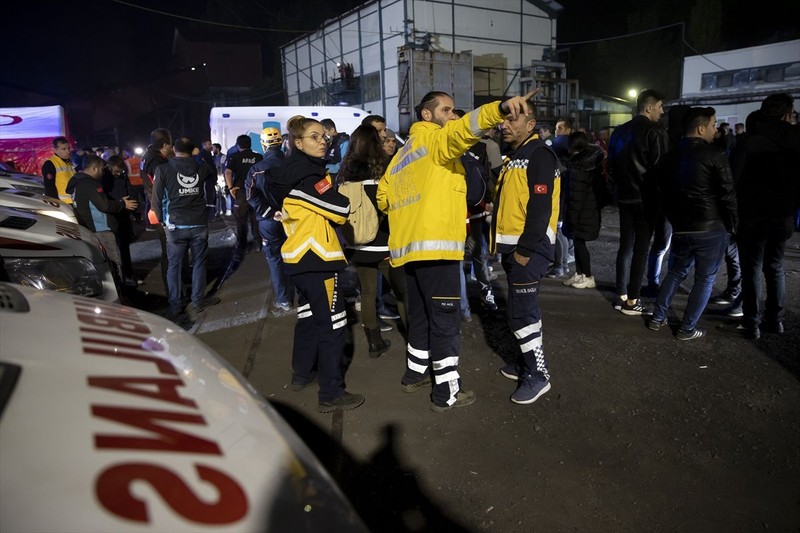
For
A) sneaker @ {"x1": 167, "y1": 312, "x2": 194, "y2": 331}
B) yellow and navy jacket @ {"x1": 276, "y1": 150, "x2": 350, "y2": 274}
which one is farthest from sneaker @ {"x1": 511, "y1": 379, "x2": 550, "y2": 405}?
sneaker @ {"x1": 167, "y1": 312, "x2": 194, "y2": 331}

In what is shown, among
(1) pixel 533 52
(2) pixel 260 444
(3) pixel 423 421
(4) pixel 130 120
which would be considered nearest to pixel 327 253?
(3) pixel 423 421

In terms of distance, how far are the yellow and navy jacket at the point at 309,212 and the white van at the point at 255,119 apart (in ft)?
35.1

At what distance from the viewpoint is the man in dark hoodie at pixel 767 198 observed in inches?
178

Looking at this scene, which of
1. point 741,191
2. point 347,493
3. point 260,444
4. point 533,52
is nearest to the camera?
point 260,444

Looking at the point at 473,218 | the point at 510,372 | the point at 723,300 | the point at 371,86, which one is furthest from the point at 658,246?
the point at 371,86

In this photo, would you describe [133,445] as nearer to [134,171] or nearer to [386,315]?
[386,315]

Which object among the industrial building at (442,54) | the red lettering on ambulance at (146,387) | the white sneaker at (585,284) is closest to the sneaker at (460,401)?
the red lettering on ambulance at (146,387)

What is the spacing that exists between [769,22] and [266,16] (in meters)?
37.7

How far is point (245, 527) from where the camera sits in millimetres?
1001

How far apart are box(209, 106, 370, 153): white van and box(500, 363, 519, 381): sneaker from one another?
1073 cm

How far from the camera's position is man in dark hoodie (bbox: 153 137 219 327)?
18.8 ft

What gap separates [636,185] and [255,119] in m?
10.9

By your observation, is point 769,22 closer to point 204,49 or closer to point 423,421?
point 204,49

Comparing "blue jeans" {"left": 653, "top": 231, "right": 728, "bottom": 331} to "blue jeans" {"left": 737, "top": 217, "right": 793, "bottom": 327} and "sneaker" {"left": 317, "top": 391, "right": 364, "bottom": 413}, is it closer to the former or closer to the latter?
"blue jeans" {"left": 737, "top": 217, "right": 793, "bottom": 327}
